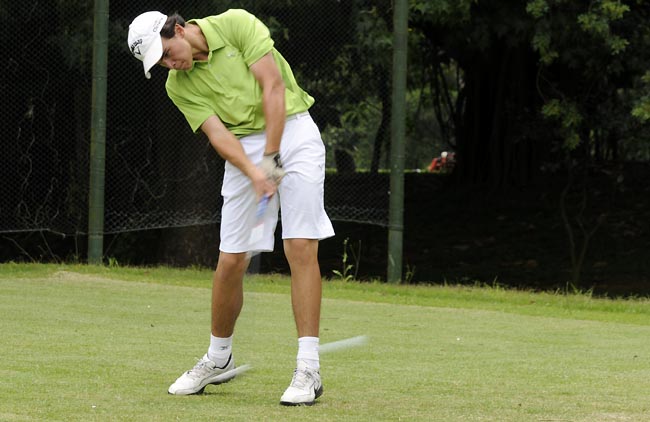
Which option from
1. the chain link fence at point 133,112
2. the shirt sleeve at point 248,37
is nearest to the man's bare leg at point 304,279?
the shirt sleeve at point 248,37

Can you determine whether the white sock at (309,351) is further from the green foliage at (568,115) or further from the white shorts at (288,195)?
the green foliage at (568,115)

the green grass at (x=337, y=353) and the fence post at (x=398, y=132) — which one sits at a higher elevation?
the fence post at (x=398, y=132)

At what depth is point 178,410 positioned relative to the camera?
197 inches

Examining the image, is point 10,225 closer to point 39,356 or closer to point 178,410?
point 39,356

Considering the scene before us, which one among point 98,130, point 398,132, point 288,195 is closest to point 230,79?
point 288,195

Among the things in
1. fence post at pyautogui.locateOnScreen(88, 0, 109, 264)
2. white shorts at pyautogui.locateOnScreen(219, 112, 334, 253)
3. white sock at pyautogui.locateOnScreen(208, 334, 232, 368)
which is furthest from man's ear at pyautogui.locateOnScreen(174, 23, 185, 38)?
fence post at pyautogui.locateOnScreen(88, 0, 109, 264)

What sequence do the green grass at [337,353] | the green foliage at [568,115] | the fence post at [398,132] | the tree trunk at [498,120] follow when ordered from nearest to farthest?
the green grass at [337,353]
the fence post at [398,132]
the green foliage at [568,115]
the tree trunk at [498,120]

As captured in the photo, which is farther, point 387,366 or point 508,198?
point 508,198

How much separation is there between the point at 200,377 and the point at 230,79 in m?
1.25

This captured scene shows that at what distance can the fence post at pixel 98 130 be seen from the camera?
1242cm

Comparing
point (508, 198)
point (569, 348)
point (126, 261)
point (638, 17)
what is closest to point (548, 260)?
point (508, 198)

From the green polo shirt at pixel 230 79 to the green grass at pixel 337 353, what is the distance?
1163 millimetres

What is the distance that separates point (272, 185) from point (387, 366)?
1538 mm

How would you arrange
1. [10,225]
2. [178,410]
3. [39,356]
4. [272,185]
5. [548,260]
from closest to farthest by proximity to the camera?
[178,410], [272,185], [39,356], [10,225], [548,260]
